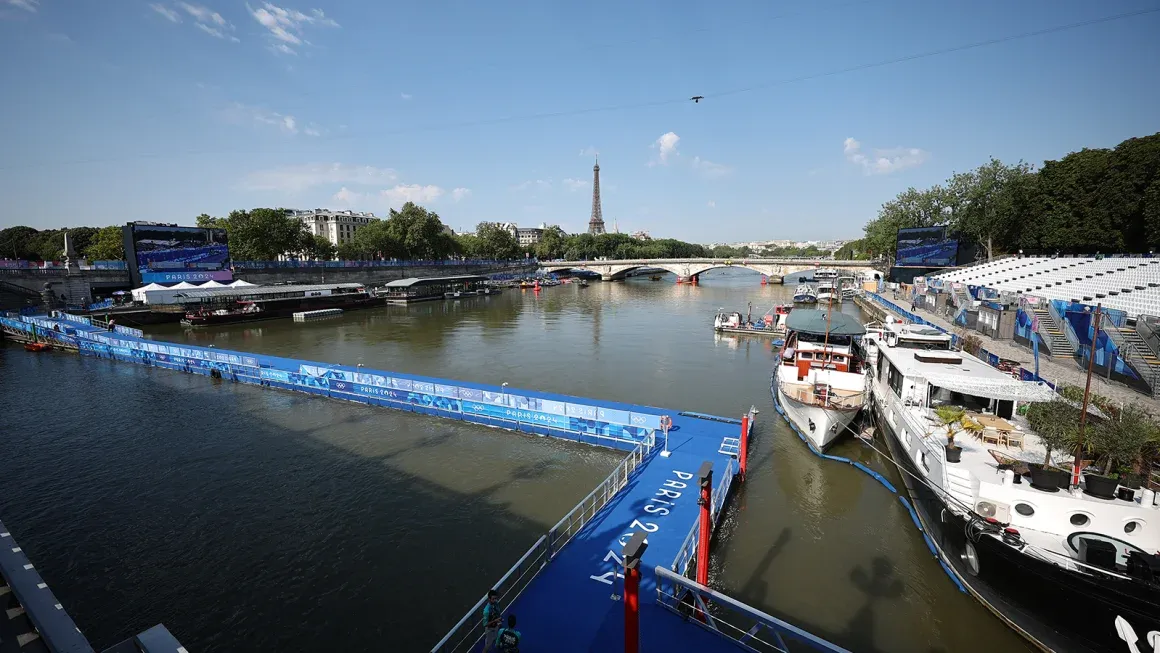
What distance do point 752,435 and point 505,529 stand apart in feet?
38.8

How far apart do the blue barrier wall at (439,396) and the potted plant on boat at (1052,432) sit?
34.6 feet

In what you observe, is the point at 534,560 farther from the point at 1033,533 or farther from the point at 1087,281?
the point at 1087,281

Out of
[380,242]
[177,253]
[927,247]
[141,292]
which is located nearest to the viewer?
[141,292]

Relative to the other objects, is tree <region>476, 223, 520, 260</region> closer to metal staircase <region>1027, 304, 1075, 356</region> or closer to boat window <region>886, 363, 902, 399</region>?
metal staircase <region>1027, 304, 1075, 356</region>

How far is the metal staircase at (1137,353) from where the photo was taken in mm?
21875

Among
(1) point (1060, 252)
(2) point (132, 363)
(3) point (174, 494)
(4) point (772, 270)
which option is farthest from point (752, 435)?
(4) point (772, 270)

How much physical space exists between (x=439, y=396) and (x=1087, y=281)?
45.6m

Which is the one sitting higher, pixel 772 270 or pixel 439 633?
pixel 772 270

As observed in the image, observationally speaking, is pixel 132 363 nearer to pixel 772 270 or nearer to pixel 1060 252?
pixel 1060 252

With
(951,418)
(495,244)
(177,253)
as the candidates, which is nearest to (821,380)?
(951,418)

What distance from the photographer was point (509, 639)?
848cm

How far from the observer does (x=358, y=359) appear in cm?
3825

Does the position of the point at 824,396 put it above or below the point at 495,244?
below

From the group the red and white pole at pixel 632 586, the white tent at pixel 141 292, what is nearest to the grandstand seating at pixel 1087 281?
the red and white pole at pixel 632 586
